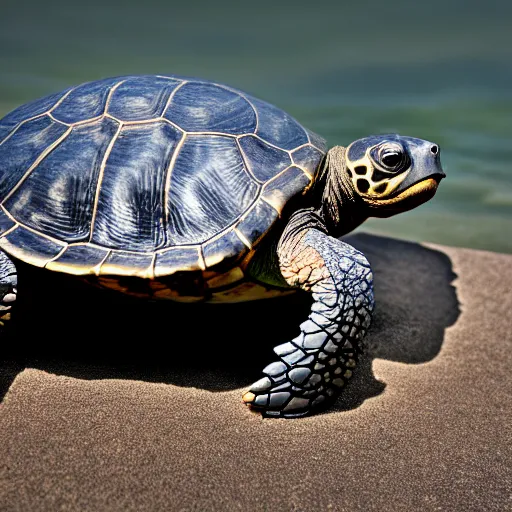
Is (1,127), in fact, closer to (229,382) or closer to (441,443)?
(229,382)

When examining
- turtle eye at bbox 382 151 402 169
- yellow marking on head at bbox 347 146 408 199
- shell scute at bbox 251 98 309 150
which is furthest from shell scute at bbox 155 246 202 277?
turtle eye at bbox 382 151 402 169

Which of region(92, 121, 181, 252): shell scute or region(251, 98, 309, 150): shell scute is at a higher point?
region(251, 98, 309, 150): shell scute

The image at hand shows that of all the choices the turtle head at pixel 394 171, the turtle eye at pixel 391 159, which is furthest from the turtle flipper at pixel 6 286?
the turtle eye at pixel 391 159

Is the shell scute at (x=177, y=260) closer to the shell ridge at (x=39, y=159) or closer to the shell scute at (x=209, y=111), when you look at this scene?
the shell scute at (x=209, y=111)

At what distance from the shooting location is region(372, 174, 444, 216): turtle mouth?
9.29ft

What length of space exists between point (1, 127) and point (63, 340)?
4.68 ft

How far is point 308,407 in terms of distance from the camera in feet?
7.88

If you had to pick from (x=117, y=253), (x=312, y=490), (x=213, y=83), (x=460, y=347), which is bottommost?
(x=460, y=347)

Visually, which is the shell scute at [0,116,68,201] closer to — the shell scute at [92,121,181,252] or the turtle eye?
the shell scute at [92,121,181,252]

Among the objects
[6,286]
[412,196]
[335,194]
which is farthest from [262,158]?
[6,286]

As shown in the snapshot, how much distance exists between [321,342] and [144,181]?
50.8 inches

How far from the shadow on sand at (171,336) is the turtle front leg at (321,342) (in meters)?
0.22

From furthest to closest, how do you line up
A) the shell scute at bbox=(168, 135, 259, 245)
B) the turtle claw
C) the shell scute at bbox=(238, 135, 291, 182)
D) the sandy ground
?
the shell scute at bbox=(238, 135, 291, 182)
the shell scute at bbox=(168, 135, 259, 245)
the turtle claw
the sandy ground

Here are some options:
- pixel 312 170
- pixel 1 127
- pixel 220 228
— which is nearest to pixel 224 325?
pixel 220 228
